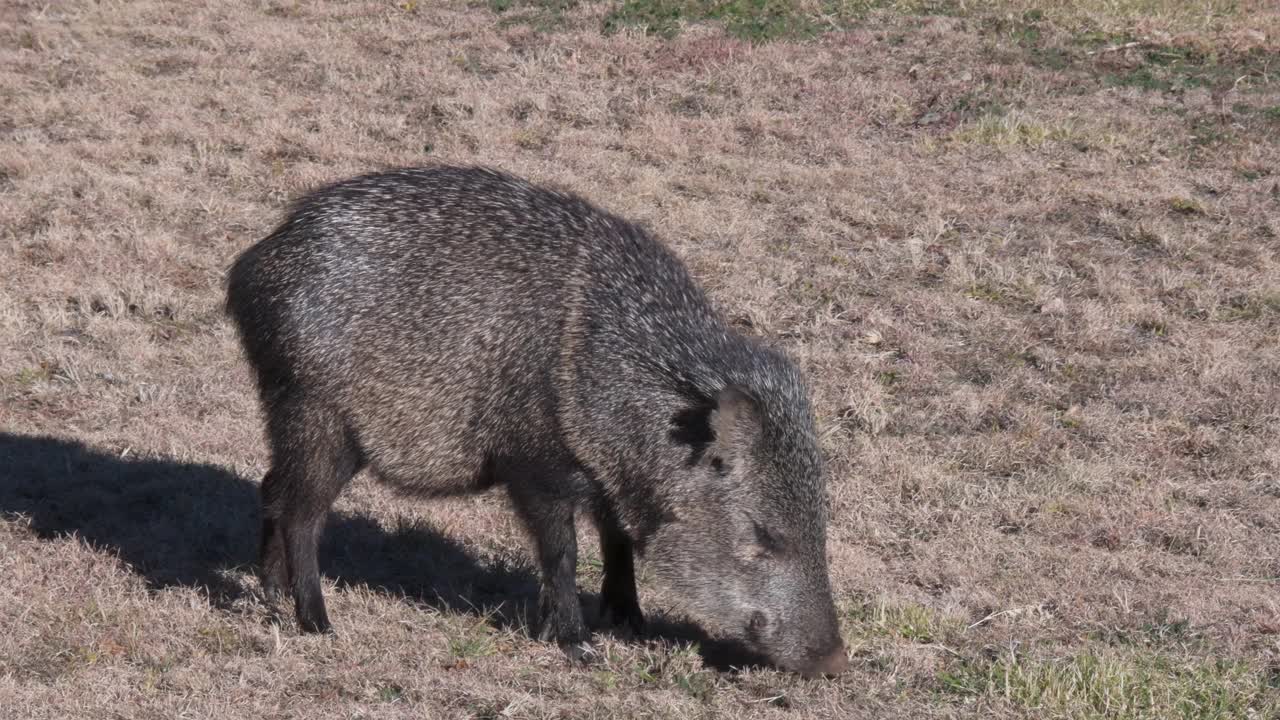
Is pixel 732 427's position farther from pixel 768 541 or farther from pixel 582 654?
pixel 582 654

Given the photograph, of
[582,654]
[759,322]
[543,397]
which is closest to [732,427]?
[543,397]

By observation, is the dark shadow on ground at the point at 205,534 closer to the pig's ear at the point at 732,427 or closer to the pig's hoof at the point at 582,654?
the pig's hoof at the point at 582,654

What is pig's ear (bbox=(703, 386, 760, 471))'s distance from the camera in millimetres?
4496

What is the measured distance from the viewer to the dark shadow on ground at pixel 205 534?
5.49m

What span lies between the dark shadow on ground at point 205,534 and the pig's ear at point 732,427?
0.83 m

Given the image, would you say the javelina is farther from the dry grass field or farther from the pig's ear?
the dry grass field

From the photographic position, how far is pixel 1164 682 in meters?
4.68

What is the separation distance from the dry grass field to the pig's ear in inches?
21.2

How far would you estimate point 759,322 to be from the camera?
8.54m

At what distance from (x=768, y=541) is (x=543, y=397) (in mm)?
875

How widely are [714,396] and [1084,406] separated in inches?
142

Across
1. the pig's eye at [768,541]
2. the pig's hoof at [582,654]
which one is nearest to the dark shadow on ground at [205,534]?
the pig's hoof at [582,654]

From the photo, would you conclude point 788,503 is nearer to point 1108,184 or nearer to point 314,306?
point 314,306

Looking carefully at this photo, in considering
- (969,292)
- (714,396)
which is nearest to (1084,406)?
(969,292)
